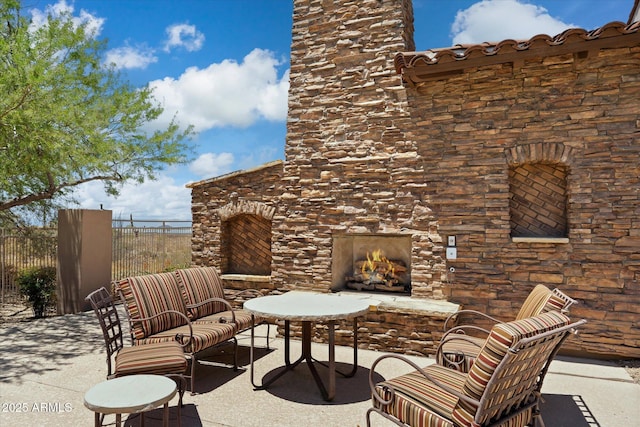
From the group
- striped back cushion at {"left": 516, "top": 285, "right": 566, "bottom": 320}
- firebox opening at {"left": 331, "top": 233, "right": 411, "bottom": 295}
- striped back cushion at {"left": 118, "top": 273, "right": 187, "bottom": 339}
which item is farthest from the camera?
firebox opening at {"left": 331, "top": 233, "right": 411, "bottom": 295}

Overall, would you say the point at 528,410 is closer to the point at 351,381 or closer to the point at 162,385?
the point at 351,381

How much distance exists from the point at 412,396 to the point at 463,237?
3.40 metres

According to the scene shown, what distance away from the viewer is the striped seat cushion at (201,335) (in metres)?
4.18

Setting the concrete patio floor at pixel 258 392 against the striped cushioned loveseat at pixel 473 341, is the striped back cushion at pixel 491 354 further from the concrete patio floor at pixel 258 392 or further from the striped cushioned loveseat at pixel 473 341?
the concrete patio floor at pixel 258 392

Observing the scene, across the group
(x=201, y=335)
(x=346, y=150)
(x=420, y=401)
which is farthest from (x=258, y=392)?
(x=346, y=150)

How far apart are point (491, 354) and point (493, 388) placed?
0.70 ft

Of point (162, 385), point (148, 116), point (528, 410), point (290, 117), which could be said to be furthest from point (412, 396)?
point (148, 116)

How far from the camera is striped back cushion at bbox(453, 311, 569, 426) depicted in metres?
2.26

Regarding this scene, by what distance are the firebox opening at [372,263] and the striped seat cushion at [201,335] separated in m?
2.29

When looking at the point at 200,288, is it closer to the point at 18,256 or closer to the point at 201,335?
the point at 201,335

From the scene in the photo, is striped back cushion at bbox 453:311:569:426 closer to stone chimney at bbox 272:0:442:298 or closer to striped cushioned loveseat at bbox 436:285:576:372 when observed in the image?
striped cushioned loveseat at bbox 436:285:576:372

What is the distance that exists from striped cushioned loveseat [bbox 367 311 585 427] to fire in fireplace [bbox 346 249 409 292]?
3.60 metres

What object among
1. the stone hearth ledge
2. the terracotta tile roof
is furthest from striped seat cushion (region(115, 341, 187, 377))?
the terracotta tile roof

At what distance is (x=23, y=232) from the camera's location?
9.38 metres
